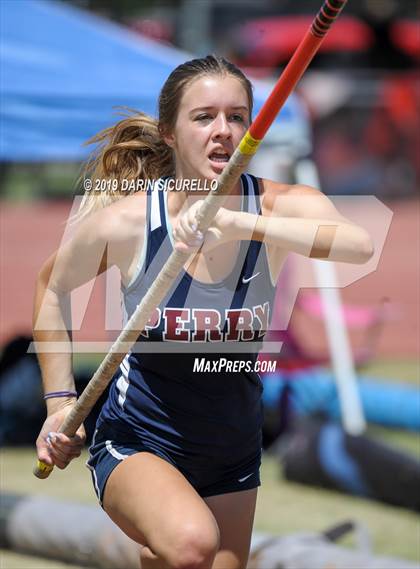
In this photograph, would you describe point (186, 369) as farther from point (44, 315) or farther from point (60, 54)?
point (60, 54)

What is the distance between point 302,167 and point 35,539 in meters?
3.24

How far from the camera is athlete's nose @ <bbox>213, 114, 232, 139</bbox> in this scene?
3.25 m

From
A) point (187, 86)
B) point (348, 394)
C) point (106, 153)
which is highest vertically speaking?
point (187, 86)

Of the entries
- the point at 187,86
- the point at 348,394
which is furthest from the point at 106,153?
the point at 348,394

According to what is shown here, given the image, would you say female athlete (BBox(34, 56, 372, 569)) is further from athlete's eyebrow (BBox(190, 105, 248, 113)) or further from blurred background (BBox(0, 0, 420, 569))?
blurred background (BBox(0, 0, 420, 569))

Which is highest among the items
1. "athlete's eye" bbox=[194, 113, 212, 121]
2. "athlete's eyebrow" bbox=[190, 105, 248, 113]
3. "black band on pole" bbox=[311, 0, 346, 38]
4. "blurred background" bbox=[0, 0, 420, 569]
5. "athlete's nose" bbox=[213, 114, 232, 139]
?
"black band on pole" bbox=[311, 0, 346, 38]

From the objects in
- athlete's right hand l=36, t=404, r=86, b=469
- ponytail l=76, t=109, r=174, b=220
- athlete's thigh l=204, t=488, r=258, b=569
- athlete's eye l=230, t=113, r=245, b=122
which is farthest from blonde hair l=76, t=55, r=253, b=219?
athlete's thigh l=204, t=488, r=258, b=569

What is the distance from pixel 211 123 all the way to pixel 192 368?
75 centimetres

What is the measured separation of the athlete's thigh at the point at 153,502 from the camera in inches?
117

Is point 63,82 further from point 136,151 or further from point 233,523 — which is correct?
point 233,523

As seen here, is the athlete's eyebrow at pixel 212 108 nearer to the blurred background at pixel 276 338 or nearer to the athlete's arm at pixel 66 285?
the athlete's arm at pixel 66 285

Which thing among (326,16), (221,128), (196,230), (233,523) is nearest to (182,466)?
(233,523)

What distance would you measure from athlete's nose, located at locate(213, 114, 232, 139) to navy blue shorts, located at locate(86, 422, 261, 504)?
Answer: 0.95 meters

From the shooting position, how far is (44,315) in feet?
11.6
